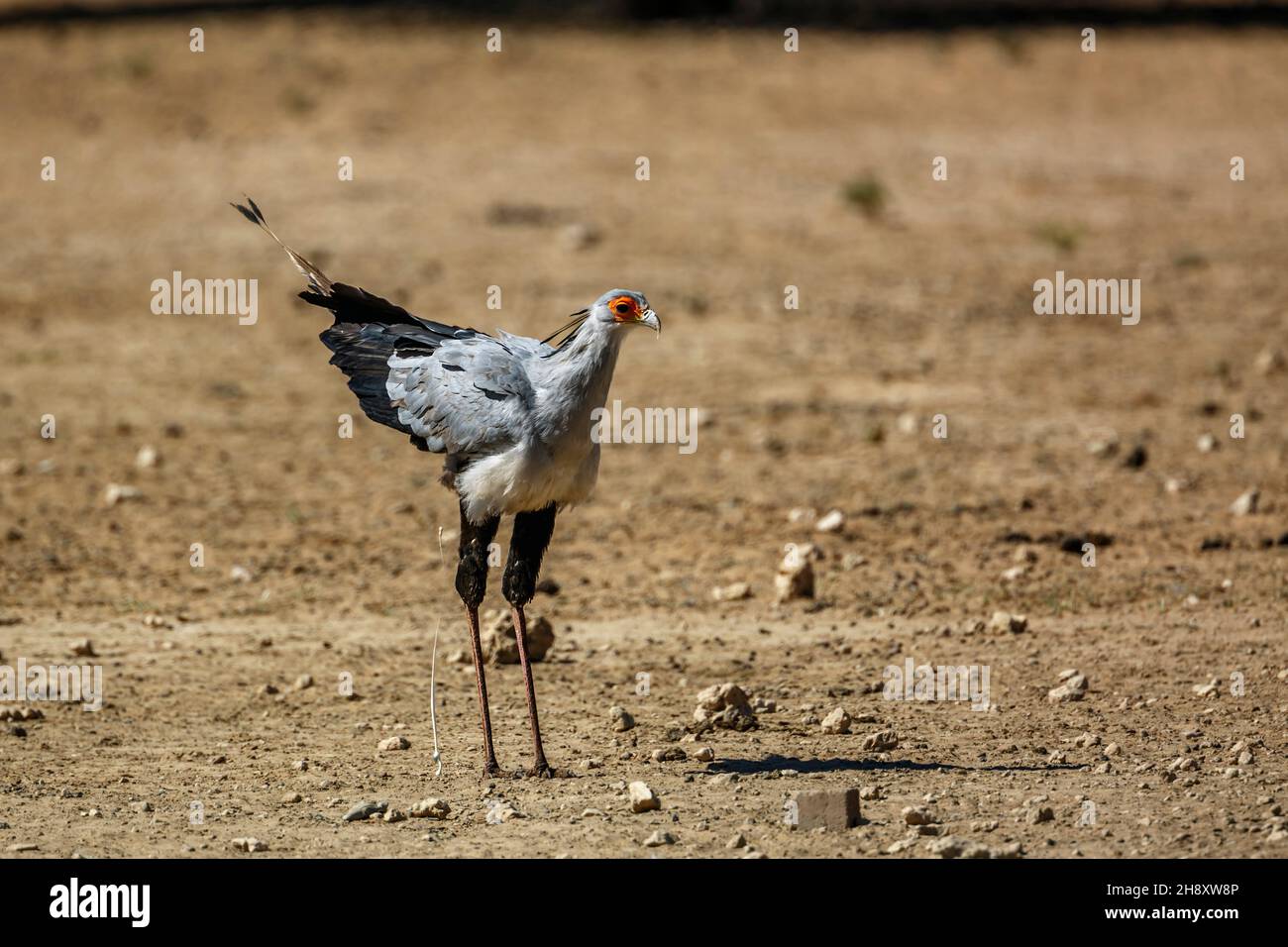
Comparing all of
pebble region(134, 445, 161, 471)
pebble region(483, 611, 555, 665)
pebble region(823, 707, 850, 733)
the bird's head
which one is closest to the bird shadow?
pebble region(823, 707, 850, 733)

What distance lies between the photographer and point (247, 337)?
15266mm

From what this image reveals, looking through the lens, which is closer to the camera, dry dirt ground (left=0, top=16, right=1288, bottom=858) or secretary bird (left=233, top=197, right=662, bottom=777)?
secretary bird (left=233, top=197, right=662, bottom=777)

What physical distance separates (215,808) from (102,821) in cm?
40

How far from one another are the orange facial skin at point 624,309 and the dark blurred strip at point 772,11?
2168 cm

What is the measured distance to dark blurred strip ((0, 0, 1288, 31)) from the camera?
91.0 ft

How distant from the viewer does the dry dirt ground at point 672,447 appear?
23.1 feet

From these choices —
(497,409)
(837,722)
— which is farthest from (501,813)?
(837,722)

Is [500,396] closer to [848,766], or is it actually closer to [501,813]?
[501,813]

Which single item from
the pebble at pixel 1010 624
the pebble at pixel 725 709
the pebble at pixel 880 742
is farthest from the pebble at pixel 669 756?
the pebble at pixel 1010 624

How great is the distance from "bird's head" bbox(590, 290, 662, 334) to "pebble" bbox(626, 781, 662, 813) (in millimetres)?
1670

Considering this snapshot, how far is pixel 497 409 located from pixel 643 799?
1.56 metres

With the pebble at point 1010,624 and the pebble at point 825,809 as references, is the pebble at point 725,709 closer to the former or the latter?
the pebble at point 825,809

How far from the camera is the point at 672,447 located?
488 inches

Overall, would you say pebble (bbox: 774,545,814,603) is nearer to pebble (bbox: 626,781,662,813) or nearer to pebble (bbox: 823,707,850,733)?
pebble (bbox: 823,707,850,733)
